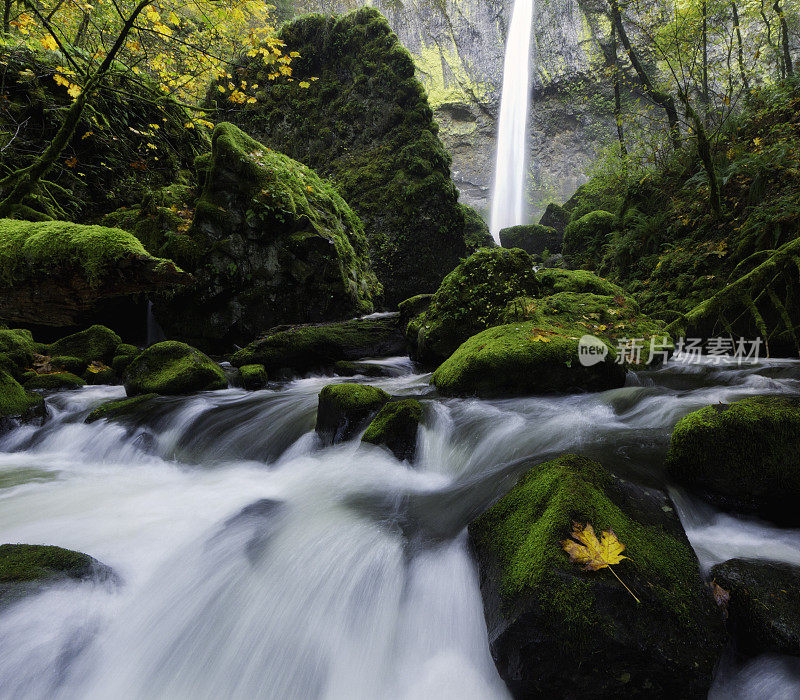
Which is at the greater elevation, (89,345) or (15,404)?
(89,345)

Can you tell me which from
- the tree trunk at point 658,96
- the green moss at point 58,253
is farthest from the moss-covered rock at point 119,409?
the tree trunk at point 658,96

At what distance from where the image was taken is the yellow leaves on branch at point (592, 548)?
1540mm

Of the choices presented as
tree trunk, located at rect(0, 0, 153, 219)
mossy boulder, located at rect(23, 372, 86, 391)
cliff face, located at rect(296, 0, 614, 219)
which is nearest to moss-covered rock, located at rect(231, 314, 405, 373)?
mossy boulder, located at rect(23, 372, 86, 391)

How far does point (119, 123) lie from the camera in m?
8.92

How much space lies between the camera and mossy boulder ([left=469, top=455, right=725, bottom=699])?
1360 millimetres

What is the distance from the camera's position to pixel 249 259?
8.49 metres

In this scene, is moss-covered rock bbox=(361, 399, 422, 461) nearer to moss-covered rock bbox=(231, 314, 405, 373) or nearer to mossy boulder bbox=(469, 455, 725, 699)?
mossy boulder bbox=(469, 455, 725, 699)

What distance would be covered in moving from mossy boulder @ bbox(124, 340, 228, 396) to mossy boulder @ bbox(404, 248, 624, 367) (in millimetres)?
3591

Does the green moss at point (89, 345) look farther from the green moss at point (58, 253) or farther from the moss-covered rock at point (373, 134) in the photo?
the moss-covered rock at point (373, 134)

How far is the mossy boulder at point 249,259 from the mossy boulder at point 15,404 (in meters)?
3.55

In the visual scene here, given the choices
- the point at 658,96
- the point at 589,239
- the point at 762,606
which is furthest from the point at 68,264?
the point at 589,239

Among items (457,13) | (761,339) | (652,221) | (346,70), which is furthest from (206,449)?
(457,13)

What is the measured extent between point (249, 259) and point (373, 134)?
10.1 meters

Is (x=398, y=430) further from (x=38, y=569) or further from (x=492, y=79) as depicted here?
(x=492, y=79)
